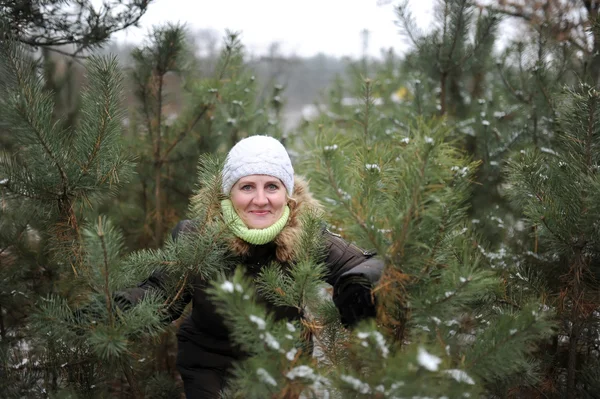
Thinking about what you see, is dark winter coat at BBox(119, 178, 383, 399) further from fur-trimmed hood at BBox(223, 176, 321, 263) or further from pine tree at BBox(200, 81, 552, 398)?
pine tree at BBox(200, 81, 552, 398)

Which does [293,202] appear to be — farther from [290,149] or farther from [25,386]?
[290,149]

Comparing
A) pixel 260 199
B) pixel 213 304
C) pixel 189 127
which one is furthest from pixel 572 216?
pixel 189 127

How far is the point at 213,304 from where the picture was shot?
7.07 ft

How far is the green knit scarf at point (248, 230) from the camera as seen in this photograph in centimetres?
216

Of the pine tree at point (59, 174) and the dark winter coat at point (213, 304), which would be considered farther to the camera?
the dark winter coat at point (213, 304)

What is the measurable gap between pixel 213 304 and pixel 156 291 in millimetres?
284

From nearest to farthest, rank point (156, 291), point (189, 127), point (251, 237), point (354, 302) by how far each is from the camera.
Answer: point (354, 302), point (156, 291), point (251, 237), point (189, 127)

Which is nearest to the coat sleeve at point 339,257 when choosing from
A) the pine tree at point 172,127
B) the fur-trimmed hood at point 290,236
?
the fur-trimmed hood at point 290,236

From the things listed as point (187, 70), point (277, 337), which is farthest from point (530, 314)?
point (187, 70)

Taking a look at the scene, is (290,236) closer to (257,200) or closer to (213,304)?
(257,200)

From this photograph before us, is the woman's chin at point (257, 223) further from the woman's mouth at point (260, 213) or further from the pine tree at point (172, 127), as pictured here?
the pine tree at point (172, 127)

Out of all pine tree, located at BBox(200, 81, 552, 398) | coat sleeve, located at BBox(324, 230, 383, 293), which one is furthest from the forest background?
coat sleeve, located at BBox(324, 230, 383, 293)

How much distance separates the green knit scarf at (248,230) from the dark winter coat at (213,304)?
0.04 meters

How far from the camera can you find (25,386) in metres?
2.23
